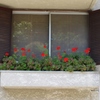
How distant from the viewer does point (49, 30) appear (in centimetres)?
484

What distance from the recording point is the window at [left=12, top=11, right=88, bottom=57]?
15.8ft

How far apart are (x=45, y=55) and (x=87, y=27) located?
1.35 meters

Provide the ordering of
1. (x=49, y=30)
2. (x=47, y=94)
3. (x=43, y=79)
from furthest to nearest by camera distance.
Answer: (x=49, y=30) < (x=47, y=94) < (x=43, y=79)

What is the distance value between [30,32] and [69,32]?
956 mm

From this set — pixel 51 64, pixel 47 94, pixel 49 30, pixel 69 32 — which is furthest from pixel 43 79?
pixel 69 32

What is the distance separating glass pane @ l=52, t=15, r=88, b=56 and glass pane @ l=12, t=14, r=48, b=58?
0.80 feet

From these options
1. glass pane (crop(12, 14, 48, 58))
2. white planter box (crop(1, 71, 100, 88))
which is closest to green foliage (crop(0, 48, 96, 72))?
white planter box (crop(1, 71, 100, 88))

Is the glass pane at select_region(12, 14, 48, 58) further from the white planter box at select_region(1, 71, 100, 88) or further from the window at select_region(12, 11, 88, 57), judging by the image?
the white planter box at select_region(1, 71, 100, 88)

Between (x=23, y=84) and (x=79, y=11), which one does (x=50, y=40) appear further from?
(x=23, y=84)

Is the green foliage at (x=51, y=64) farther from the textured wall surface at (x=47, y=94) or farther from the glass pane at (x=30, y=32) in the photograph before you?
the glass pane at (x=30, y=32)

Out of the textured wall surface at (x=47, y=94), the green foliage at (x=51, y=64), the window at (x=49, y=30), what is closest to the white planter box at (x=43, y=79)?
the green foliage at (x=51, y=64)

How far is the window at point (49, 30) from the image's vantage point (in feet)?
15.8

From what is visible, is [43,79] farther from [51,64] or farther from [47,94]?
[47,94]

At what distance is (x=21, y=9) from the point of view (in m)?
4.87
